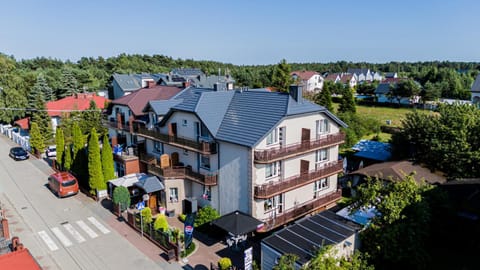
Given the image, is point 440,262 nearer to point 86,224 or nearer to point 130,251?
point 130,251

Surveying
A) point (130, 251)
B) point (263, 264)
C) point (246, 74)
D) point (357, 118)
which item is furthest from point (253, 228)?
point (246, 74)

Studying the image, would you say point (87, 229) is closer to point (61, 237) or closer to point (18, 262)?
point (61, 237)

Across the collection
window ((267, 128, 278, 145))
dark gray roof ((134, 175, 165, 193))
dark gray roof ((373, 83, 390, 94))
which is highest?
dark gray roof ((373, 83, 390, 94))

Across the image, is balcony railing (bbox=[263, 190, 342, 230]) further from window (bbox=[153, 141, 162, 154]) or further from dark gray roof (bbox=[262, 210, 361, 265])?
window (bbox=[153, 141, 162, 154])

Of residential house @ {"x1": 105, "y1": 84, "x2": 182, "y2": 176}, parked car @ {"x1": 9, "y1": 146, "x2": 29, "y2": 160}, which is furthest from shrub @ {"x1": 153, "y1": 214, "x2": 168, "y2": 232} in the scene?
parked car @ {"x1": 9, "y1": 146, "x2": 29, "y2": 160}

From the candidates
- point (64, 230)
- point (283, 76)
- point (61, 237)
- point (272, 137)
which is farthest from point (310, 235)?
point (283, 76)

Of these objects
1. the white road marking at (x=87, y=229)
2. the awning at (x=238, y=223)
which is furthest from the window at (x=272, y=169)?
the white road marking at (x=87, y=229)

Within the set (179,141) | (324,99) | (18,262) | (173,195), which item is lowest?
(173,195)
